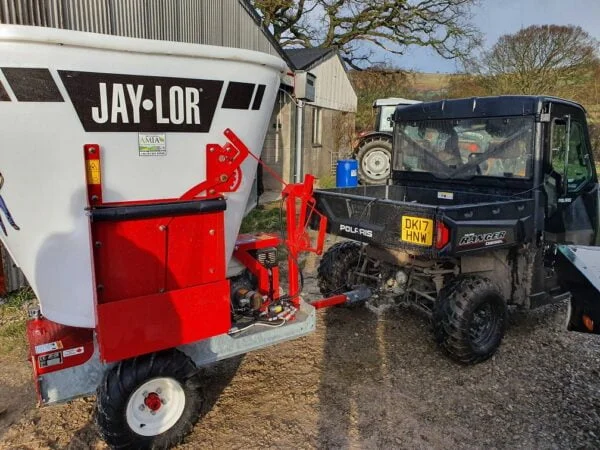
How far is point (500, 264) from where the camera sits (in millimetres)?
4012

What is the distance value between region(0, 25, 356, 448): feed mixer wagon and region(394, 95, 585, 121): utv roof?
208 cm

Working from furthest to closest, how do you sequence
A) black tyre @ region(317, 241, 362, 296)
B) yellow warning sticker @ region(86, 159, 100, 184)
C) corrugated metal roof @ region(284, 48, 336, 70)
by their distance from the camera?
1. corrugated metal roof @ region(284, 48, 336, 70)
2. black tyre @ region(317, 241, 362, 296)
3. yellow warning sticker @ region(86, 159, 100, 184)

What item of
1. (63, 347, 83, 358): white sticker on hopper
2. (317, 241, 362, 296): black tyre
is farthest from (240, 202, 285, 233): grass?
(63, 347, 83, 358): white sticker on hopper

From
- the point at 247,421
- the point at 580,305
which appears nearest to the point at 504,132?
the point at 580,305

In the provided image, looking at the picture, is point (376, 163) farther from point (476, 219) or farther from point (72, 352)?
point (72, 352)

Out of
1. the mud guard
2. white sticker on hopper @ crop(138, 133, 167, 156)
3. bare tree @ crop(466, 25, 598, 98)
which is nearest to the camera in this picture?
white sticker on hopper @ crop(138, 133, 167, 156)

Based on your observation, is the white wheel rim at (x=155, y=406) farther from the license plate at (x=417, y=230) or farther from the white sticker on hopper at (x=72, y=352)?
the license plate at (x=417, y=230)

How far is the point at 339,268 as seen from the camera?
468 cm

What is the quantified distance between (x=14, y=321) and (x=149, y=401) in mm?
2508

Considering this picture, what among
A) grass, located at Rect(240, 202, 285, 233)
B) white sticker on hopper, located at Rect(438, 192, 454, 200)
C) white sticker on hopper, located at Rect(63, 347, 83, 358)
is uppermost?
white sticker on hopper, located at Rect(438, 192, 454, 200)

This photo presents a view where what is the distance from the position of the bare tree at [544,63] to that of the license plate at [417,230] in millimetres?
15810

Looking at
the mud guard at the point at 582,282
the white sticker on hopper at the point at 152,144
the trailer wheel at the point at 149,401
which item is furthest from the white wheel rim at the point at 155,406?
the mud guard at the point at 582,282

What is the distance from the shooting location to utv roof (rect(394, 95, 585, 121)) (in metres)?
3.87

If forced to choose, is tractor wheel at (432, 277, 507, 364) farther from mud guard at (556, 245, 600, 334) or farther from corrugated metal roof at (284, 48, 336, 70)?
corrugated metal roof at (284, 48, 336, 70)
